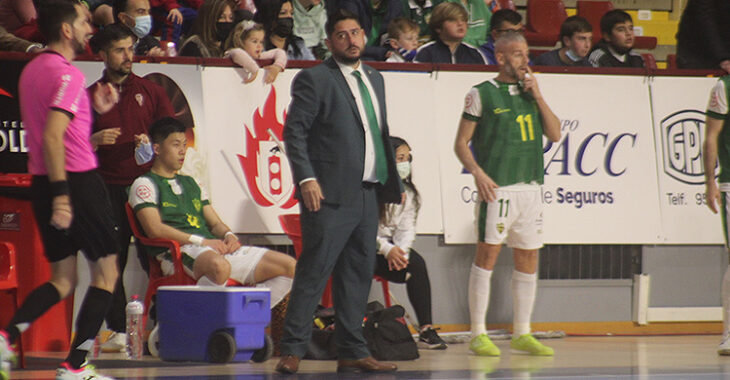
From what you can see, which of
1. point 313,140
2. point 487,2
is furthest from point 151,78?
point 487,2

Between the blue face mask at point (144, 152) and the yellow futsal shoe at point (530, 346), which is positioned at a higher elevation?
the blue face mask at point (144, 152)

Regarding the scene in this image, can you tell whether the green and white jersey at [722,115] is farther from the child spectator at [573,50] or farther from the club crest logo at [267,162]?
the club crest logo at [267,162]

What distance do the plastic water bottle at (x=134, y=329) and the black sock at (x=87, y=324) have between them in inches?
78.0

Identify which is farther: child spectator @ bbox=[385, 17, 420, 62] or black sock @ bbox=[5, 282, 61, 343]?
child spectator @ bbox=[385, 17, 420, 62]

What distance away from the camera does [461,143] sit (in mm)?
7539

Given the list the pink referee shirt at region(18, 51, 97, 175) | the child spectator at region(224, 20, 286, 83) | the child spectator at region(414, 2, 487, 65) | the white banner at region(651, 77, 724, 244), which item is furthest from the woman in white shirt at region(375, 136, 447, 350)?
the pink referee shirt at region(18, 51, 97, 175)

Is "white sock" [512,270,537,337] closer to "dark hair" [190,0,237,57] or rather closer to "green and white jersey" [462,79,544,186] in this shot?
"green and white jersey" [462,79,544,186]

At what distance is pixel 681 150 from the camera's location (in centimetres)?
947

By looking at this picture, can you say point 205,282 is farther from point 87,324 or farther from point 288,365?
point 87,324

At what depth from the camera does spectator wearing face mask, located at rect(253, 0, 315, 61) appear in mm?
9445

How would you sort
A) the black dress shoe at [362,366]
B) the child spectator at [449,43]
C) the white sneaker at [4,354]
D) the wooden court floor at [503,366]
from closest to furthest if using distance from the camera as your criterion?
the white sneaker at [4,354] → the wooden court floor at [503,366] → the black dress shoe at [362,366] → the child spectator at [449,43]

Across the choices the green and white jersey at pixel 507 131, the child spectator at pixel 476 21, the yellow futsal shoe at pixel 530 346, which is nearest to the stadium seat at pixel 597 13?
the child spectator at pixel 476 21

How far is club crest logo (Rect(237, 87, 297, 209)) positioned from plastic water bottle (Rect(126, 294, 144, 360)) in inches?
56.8

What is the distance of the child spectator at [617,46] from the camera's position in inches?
400
